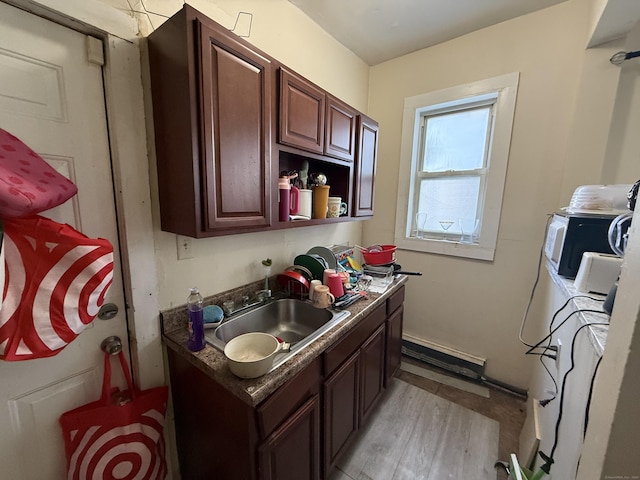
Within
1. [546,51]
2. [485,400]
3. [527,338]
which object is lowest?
[485,400]

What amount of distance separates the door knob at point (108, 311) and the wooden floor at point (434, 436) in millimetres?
1423

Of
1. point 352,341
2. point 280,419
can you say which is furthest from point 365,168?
point 280,419

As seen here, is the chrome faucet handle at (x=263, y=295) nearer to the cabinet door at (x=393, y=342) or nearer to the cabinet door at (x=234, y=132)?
the cabinet door at (x=234, y=132)

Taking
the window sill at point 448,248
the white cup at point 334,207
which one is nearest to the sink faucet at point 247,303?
the white cup at point 334,207

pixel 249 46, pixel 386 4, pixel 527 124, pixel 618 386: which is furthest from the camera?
pixel 527 124

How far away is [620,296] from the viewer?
0.47 m

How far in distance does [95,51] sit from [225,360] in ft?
4.01

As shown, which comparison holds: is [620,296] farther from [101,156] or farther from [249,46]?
[101,156]

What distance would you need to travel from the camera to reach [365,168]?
1.88 meters

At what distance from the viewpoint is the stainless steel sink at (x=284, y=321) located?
4.00 feet

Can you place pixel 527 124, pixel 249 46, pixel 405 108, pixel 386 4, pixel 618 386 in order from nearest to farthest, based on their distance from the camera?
pixel 618 386
pixel 249 46
pixel 386 4
pixel 527 124
pixel 405 108

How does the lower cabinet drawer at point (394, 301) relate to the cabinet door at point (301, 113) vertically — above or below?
below

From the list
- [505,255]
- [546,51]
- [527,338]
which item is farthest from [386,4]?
[527,338]

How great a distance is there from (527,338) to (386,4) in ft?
8.41
